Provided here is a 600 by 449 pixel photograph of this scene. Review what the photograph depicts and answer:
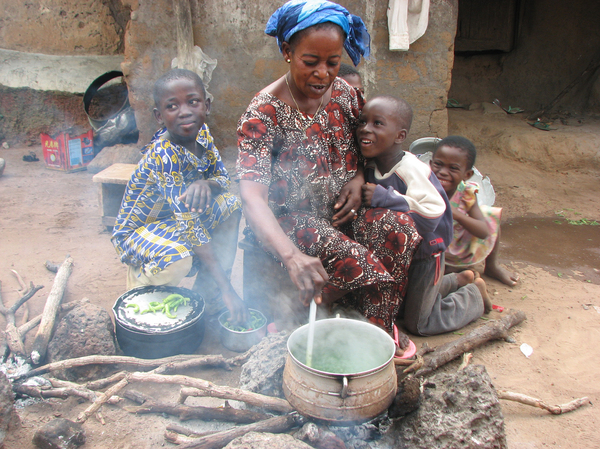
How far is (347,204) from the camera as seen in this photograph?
2.48 m

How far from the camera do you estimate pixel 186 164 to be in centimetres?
274

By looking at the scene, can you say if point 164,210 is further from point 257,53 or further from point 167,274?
point 257,53

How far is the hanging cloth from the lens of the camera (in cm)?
425

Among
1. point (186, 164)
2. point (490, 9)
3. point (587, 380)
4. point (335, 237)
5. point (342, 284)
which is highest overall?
point (490, 9)

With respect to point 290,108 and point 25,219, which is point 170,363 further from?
point 25,219

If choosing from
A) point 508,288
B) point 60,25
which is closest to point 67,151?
point 60,25

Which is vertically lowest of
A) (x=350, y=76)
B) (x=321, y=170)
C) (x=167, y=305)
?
(x=167, y=305)

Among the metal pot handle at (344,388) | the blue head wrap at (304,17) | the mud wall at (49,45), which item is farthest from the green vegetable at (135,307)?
the mud wall at (49,45)

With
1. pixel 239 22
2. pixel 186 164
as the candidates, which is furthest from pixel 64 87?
pixel 186 164

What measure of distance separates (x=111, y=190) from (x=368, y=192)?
2588 mm

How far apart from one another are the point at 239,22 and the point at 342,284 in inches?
138

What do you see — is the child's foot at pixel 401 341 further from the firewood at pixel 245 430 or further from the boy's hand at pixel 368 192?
the firewood at pixel 245 430

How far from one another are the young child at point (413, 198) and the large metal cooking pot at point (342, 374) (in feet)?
2.49

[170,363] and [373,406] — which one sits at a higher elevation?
[373,406]
